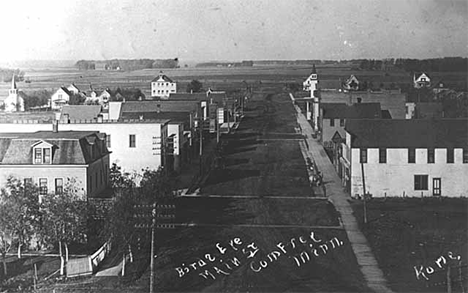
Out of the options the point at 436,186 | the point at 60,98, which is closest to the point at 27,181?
the point at 60,98

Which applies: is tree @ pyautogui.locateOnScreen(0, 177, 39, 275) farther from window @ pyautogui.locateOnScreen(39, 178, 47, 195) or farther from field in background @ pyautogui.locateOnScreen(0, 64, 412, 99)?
field in background @ pyautogui.locateOnScreen(0, 64, 412, 99)

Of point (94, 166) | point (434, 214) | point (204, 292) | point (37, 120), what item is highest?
point (37, 120)

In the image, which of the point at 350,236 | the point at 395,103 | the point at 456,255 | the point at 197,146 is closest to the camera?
the point at 456,255

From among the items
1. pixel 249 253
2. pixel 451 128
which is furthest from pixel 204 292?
pixel 451 128

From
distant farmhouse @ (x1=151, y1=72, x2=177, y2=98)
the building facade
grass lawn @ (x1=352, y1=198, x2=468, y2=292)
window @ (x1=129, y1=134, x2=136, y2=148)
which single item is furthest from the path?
window @ (x1=129, y1=134, x2=136, y2=148)

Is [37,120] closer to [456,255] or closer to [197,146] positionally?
[197,146]

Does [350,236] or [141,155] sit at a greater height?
[141,155]

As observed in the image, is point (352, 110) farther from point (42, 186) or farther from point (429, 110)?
point (42, 186)
